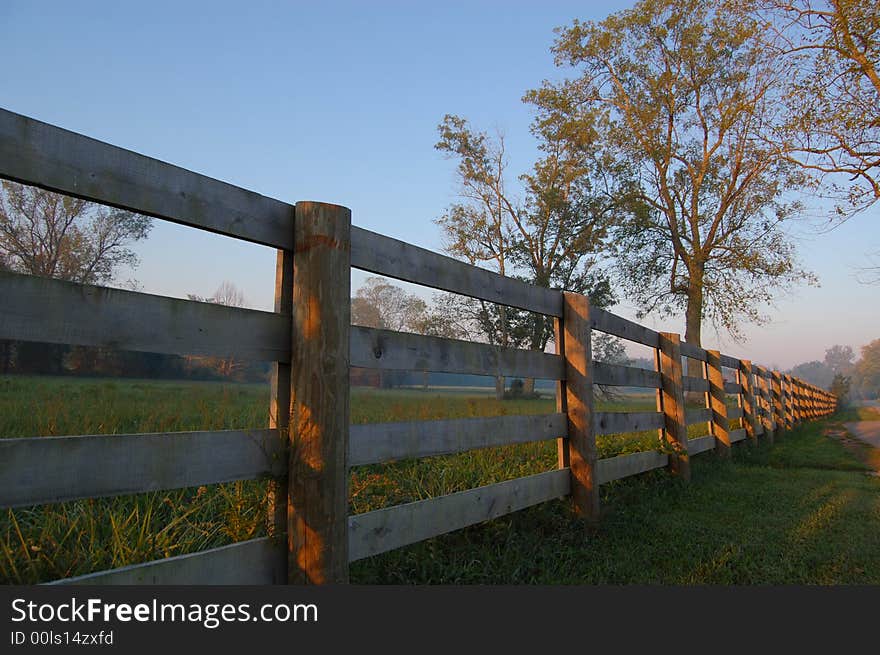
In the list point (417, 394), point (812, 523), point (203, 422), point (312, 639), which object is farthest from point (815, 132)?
point (312, 639)

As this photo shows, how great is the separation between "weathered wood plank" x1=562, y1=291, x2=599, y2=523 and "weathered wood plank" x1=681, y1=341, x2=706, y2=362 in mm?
3110

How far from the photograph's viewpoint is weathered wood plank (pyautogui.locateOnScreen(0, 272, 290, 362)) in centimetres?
171

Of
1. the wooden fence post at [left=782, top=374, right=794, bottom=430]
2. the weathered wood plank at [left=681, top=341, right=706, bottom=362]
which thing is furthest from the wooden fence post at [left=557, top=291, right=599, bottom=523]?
the wooden fence post at [left=782, top=374, right=794, bottom=430]

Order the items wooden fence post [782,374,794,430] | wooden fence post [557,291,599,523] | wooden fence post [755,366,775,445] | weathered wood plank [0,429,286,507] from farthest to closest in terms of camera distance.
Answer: wooden fence post [782,374,794,430] < wooden fence post [755,366,775,445] < wooden fence post [557,291,599,523] < weathered wood plank [0,429,286,507]

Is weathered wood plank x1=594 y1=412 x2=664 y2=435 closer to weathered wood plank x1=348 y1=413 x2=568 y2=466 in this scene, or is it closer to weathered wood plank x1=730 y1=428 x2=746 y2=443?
weathered wood plank x1=348 y1=413 x2=568 y2=466

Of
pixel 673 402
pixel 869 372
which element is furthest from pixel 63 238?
→ pixel 869 372

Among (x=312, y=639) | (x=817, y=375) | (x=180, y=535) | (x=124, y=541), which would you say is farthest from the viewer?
(x=817, y=375)

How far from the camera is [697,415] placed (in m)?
7.66

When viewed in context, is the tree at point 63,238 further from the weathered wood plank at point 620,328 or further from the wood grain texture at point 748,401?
the wood grain texture at point 748,401

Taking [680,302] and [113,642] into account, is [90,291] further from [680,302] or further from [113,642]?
[680,302]

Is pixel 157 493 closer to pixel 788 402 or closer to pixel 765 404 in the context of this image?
pixel 765 404

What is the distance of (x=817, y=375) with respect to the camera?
140250 millimetres

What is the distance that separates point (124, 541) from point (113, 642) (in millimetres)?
519

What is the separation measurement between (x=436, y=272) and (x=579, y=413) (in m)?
1.73
